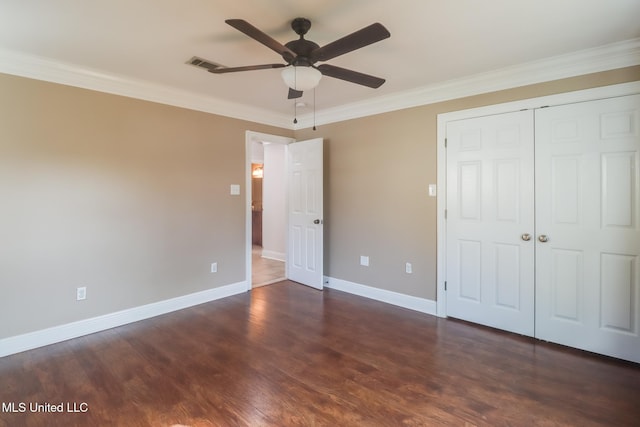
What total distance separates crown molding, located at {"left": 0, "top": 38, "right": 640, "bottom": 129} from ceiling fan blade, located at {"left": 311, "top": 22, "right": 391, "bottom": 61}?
5.98ft

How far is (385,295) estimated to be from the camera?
3.91 metres

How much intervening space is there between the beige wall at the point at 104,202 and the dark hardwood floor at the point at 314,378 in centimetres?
50

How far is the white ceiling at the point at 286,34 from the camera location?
194 cm

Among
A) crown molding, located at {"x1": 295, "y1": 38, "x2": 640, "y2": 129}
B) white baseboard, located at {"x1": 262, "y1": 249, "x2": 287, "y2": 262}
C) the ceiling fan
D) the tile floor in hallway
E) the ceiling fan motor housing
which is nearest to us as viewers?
the ceiling fan

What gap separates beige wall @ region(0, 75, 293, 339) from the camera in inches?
105

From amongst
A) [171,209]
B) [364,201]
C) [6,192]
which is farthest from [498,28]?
[6,192]

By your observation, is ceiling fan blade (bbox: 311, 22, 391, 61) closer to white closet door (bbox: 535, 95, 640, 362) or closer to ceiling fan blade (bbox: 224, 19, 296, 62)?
ceiling fan blade (bbox: 224, 19, 296, 62)

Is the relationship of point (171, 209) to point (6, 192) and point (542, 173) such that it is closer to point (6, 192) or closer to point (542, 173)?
point (6, 192)

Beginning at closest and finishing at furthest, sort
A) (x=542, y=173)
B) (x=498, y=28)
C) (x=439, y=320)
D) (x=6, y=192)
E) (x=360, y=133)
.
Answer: (x=498, y=28), (x=6, y=192), (x=542, y=173), (x=439, y=320), (x=360, y=133)

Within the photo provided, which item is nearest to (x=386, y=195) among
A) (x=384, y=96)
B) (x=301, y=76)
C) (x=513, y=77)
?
(x=384, y=96)

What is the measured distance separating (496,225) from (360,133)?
6.42 ft

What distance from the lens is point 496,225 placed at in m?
3.08

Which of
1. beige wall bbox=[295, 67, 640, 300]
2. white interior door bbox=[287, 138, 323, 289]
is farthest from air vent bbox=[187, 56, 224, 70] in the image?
beige wall bbox=[295, 67, 640, 300]

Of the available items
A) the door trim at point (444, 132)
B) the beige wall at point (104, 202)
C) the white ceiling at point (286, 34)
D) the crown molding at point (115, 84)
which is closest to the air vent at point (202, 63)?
the white ceiling at point (286, 34)
